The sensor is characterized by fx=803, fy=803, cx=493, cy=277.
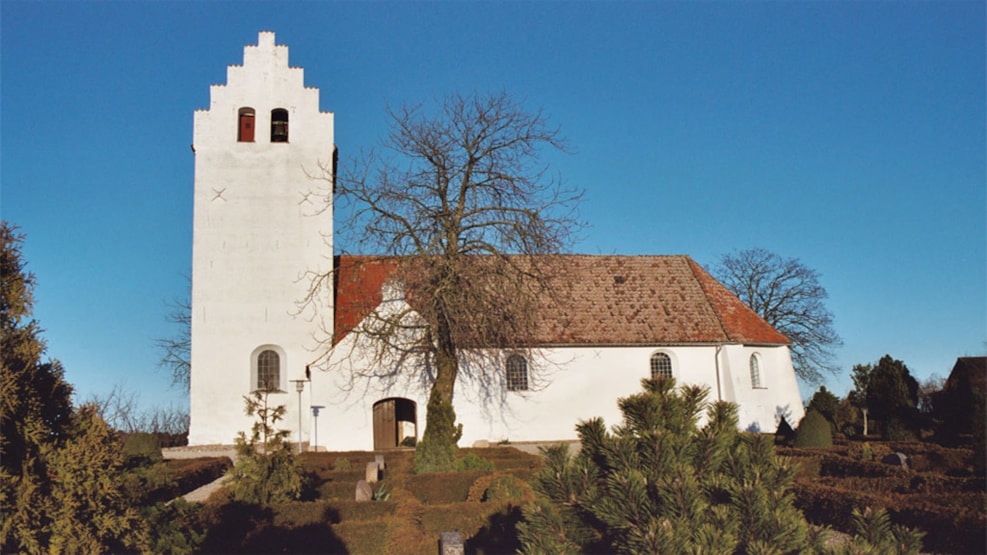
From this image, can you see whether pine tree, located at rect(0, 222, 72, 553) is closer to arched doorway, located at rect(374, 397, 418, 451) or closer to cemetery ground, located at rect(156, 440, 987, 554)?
cemetery ground, located at rect(156, 440, 987, 554)

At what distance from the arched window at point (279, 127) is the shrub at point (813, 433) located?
61.5 feet

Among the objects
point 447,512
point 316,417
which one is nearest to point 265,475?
point 447,512

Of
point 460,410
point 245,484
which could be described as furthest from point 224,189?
point 245,484

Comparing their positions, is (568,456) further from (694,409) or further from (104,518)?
(104,518)

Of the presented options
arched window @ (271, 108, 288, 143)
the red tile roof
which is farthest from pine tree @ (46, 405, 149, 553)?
arched window @ (271, 108, 288, 143)

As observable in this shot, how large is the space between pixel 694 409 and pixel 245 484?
388 inches

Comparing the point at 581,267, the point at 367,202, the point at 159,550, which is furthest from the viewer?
the point at 581,267

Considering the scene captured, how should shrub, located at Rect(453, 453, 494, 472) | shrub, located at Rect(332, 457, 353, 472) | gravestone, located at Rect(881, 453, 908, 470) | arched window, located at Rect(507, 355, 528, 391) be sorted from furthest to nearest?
arched window, located at Rect(507, 355, 528, 391)
shrub, located at Rect(332, 457, 353, 472)
shrub, located at Rect(453, 453, 494, 472)
gravestone, located at Rect(881, 453, 908, 470)

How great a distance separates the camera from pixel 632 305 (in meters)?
29.3

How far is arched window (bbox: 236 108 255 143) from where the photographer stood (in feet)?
88.4

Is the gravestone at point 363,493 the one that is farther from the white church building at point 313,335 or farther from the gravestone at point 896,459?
the white church building at point 313,335

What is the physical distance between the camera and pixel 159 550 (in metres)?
6.66

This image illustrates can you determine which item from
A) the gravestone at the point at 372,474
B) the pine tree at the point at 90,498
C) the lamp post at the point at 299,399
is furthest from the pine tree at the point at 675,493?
the lamp post at the point at 299,399

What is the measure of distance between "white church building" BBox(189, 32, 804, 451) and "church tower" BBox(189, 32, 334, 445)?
0.04 meters
